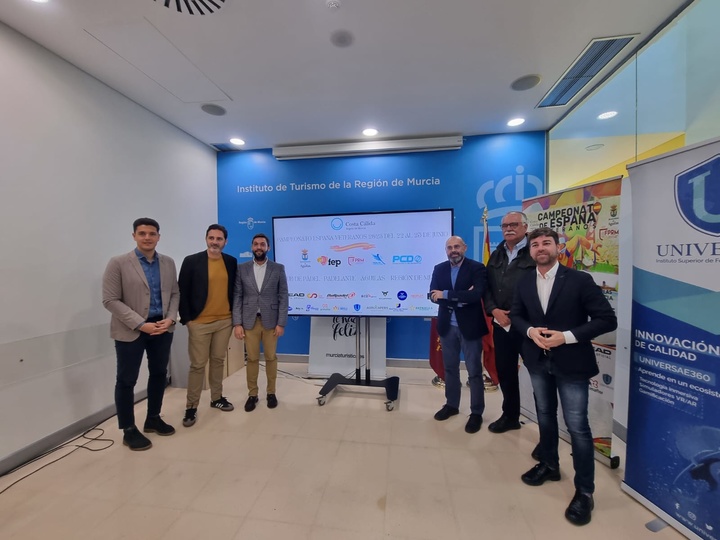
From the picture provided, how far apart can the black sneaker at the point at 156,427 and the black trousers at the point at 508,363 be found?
286cm

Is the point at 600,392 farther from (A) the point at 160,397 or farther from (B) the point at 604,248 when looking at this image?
(A) the point at 160,397

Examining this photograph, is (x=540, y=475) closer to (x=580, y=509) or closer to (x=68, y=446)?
(x=580, y=509)

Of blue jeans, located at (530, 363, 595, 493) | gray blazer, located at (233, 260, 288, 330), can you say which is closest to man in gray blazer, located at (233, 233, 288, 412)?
gray blazer, located at (233, 260, 288, 330)

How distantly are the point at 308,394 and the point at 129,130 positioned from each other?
3.39 metres

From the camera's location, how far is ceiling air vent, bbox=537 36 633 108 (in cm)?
227

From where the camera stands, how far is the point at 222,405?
2910 mm

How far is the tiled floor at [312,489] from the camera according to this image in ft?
5.24

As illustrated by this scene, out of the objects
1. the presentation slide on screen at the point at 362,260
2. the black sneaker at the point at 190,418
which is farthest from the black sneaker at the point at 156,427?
the presentation slide on screen at the point at 362,260

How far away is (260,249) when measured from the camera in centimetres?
292

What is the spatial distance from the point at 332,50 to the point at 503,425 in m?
3.41

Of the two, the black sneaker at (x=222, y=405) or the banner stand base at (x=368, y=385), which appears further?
the banner stand base at (x=368, y=385)

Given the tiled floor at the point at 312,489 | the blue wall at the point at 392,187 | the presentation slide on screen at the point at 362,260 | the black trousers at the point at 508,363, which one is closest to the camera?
the tiled floor at the point at 312,489

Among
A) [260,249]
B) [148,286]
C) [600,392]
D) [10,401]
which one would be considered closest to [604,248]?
[600,392]

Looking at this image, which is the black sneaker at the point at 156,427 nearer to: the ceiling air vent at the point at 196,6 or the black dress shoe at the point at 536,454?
the black dress shoe at the point at 536,454
